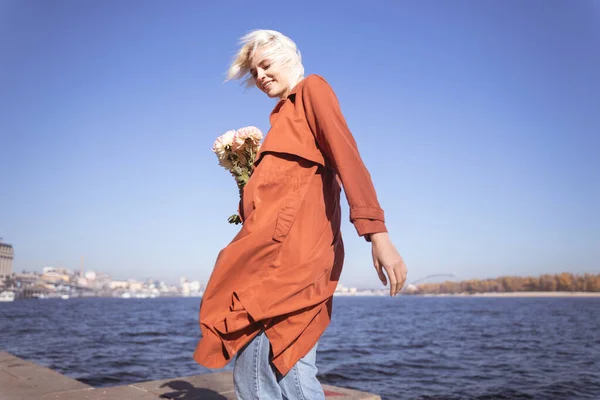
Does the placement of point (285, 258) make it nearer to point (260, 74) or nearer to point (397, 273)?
point (397, 273)

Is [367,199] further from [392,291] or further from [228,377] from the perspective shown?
[228,377]

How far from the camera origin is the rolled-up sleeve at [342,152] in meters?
1.50

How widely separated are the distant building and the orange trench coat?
183 m

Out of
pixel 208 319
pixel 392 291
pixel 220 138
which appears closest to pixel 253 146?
pixel 220 138

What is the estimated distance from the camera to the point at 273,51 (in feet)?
5.98

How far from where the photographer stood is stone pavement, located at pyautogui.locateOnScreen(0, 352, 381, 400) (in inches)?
157

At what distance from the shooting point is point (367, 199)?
4.96 ft

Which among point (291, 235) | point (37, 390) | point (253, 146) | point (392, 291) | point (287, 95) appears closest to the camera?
point (392, 291)

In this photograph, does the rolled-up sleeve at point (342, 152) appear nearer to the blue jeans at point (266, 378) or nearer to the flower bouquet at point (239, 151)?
the blue jeans at point (266, 378)

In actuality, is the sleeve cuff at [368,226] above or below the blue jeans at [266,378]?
above

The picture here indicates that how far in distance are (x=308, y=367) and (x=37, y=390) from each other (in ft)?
11.9

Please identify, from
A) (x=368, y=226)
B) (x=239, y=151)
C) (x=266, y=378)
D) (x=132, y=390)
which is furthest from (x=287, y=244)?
(x=132, y=390)

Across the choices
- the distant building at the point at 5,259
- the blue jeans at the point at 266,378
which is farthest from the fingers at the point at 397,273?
the distant building at the point at 5,259

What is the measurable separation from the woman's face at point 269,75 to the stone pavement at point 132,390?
108 inches
